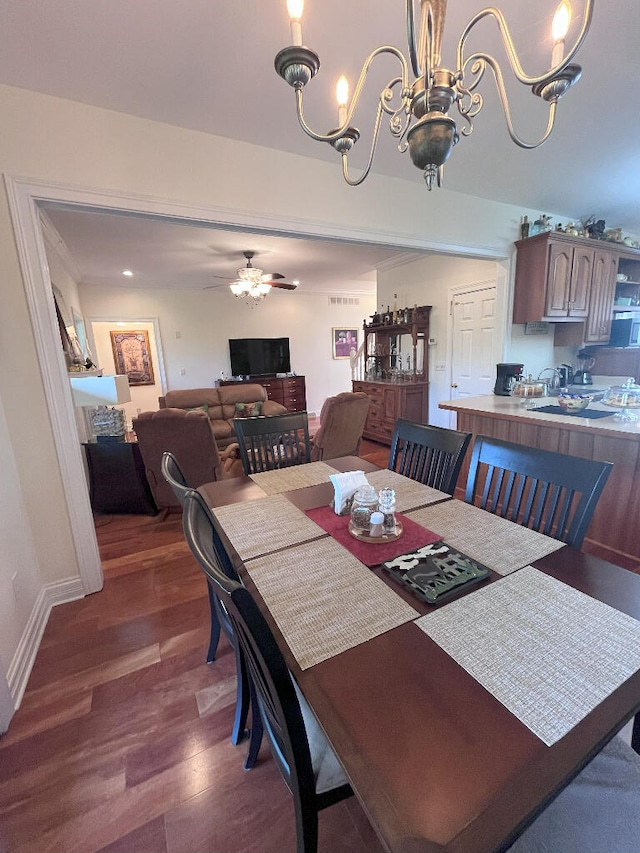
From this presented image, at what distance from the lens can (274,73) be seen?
1.67 metres

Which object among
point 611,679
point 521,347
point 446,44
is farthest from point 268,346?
point 611,679

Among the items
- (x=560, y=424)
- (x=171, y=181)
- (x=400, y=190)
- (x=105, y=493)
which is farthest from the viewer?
(x=105, y=493)

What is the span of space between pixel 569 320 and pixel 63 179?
14.3ft

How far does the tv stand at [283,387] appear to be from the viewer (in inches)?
265

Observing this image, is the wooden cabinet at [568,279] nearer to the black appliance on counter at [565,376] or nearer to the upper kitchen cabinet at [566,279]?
the upper kitchen cabinet at [566,279]

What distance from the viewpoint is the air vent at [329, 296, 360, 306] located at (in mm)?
7489

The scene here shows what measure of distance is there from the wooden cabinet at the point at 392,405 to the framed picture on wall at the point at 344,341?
2640mm

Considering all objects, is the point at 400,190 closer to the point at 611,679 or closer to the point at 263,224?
the point at 263,224

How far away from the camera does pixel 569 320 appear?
369 centimetres

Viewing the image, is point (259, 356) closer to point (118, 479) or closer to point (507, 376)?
point (118, 479)

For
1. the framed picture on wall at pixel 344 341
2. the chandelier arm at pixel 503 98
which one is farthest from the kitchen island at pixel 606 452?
the framed picture on wall at pixel 344 341

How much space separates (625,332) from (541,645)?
4773 mm

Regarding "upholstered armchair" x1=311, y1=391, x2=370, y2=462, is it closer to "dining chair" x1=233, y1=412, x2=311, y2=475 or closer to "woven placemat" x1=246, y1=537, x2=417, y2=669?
"dining chair" x1=233, y1=412, x2=311, y2=475

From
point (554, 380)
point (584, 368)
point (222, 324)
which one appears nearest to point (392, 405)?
point (554, 380)
